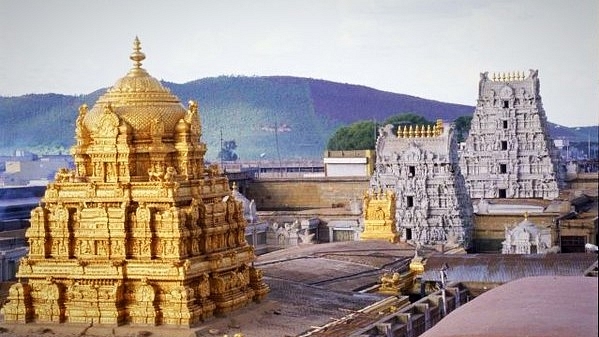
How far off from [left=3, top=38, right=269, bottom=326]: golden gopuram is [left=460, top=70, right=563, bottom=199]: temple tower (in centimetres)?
3363

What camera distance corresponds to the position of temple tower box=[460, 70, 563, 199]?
53.6 meters

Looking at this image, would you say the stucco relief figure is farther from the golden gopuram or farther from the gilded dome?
the gilded dome

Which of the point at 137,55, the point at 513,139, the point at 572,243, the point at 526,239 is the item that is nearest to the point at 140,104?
the point at 137,55

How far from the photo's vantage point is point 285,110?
133 meters

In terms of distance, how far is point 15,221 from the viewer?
1458 inches

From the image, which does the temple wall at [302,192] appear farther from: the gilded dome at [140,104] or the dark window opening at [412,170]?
the gilded dome at [140,104]

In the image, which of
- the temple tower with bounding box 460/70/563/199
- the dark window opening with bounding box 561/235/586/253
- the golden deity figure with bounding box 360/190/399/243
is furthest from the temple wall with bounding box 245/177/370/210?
the golden deity figure with bounding box 360/190/399/243

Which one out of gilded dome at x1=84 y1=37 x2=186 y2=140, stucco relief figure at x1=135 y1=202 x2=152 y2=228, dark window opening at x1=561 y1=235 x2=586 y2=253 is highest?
gilded dome at x1=84 y1=37 x2=186 y2=140

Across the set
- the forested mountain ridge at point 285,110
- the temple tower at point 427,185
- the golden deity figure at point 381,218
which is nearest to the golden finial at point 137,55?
the golden deity figure at point 381,218

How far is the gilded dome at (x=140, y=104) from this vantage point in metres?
20.7

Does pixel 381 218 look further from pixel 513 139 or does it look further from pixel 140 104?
pixel 513 139

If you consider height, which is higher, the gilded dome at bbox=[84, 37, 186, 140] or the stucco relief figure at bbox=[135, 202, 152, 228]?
the gilded dome at bbox=[84, 37, 186, 140]

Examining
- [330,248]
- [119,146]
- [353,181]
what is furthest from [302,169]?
[119,146]

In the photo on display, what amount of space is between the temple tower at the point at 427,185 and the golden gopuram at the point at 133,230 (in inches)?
1019
